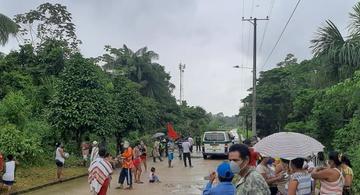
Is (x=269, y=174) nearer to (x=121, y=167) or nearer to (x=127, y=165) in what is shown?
(x=127, y=165)

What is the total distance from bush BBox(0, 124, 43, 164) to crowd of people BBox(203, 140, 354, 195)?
44.8 ft

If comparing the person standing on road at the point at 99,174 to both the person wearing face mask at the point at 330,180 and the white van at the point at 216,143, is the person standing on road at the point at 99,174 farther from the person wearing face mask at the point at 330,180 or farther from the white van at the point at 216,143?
the white van at the point at 216,143

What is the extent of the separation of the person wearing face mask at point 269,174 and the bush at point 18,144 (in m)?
13.6

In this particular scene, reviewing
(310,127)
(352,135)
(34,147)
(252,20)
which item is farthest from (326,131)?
(252,20)

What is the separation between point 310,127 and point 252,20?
48.5 feet

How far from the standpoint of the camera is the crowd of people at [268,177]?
5.23m

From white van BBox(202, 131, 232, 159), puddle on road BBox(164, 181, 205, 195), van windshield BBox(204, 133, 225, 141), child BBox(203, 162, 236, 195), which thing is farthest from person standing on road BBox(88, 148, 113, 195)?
van windshield BBox(204, 133, 225, 141)

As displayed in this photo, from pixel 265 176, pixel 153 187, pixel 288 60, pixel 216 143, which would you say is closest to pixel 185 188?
pixel 153 187

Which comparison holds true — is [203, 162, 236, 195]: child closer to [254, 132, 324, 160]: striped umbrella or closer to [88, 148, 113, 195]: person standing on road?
[254, 132, 324, 160]: striped umbrella

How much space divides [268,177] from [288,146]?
0.61 metres

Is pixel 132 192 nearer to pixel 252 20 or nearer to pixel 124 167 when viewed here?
pixel 124 167

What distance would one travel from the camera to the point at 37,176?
19.8 m

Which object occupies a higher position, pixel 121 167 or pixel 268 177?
pixel 268 177

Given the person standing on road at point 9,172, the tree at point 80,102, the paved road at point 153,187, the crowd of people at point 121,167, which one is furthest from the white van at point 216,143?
the person standing on road at point 9,172
